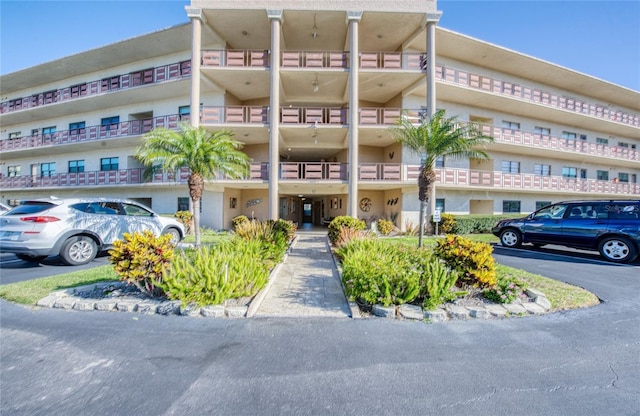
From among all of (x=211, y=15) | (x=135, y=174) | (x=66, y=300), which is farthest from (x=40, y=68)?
(x=66, y=300)

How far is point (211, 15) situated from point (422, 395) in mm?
19708

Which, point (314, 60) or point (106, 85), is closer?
point (314, 60)

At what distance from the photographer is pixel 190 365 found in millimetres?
2898

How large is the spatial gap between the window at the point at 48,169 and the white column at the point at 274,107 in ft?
67.4

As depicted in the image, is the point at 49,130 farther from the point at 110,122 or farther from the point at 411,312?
the point at 411,312

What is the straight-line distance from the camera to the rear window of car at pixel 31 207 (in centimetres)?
702

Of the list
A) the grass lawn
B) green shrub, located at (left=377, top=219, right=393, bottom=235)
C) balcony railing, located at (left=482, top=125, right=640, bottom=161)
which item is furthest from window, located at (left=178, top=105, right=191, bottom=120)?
balcony railing, located at (left=482, top=125, right=640, bottom=161)

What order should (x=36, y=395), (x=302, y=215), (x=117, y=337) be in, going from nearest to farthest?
(x=36, y=395) < (x=117, y=337) < (x=302, y=215)

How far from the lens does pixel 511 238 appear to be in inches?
427

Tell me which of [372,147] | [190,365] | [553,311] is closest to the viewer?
[190,365]

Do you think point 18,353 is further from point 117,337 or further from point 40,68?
point 40,68

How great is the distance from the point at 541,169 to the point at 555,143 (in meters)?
2.18

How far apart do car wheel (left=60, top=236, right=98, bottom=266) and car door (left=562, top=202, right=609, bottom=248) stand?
52.4ft

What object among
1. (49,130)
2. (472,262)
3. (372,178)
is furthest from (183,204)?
(472,262)
